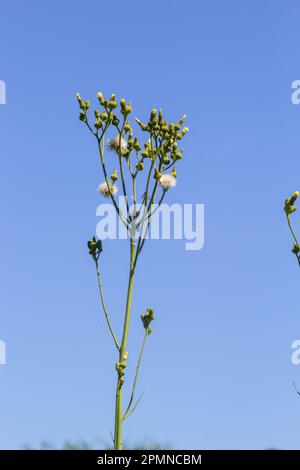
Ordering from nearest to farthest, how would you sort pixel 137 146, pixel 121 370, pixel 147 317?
pixel 121 370
pixel 147 317
pixel 137 146

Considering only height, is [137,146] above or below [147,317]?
above

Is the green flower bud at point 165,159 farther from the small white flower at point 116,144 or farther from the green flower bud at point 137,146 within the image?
the small white flower at point 116,144

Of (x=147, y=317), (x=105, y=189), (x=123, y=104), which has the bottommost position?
(x=147, y=317)

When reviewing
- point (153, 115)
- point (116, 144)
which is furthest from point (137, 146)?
point (153, 115)

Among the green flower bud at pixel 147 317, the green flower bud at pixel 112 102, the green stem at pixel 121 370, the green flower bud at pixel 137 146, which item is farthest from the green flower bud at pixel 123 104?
the green flower bud at pixel 147 317

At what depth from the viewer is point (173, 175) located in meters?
7.20

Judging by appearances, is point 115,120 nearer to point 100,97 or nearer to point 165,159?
point 100,97

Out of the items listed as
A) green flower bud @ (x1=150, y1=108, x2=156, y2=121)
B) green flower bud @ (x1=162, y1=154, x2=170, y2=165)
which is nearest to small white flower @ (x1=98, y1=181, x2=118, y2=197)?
green flower bud @ (x1=162, y1=154, x2=170, y2=165)

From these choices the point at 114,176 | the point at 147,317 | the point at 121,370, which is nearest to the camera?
the point at 121,370

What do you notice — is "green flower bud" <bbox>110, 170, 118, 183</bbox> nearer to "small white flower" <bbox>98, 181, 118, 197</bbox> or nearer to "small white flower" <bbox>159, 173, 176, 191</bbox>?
"small white flower" <bbox>98, 181, 118, 197</bbox>
